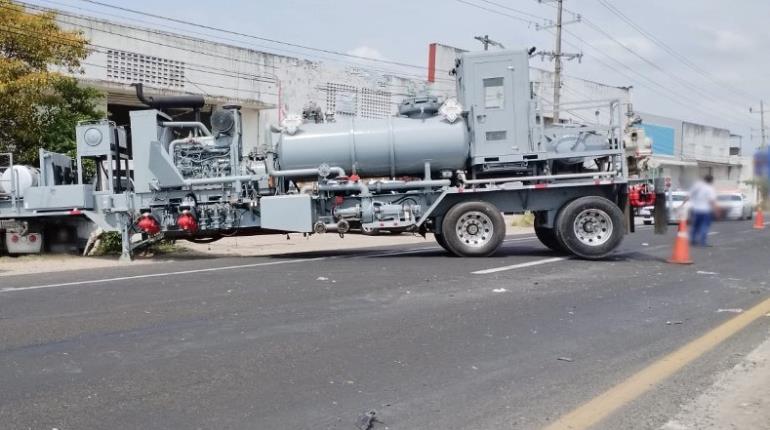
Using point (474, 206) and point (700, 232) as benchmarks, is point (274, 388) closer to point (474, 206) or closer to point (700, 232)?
point (700, 232)

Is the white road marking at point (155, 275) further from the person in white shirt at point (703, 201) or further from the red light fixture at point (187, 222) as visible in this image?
the person in white shirt at point (703, 201)

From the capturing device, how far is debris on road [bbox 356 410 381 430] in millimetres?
4344

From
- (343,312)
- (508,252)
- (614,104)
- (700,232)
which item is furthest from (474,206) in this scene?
(700,232)

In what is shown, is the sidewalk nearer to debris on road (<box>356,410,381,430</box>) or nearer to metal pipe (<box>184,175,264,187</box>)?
debris on road (<box>356,410,381,430</box>)

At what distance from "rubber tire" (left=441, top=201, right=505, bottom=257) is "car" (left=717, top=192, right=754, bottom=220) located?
10261mm

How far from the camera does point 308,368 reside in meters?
5.55

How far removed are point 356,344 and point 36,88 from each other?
1245cm

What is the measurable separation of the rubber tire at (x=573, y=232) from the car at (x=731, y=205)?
10.1m

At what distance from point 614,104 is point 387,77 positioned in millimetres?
19007

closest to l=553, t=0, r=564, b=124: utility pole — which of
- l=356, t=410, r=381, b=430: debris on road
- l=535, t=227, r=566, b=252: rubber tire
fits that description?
l=535, t=227, r=566, b=252: rubber tire

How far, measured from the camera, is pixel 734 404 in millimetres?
4691

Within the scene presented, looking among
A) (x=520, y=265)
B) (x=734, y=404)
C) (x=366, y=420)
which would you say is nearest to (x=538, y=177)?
(x=520, y=265)

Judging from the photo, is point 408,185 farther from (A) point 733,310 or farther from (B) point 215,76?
(B) point 215,76

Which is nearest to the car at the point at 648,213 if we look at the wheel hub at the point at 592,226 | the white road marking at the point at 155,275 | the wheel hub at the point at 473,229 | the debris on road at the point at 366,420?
the wheel hub at the point at 592,226
